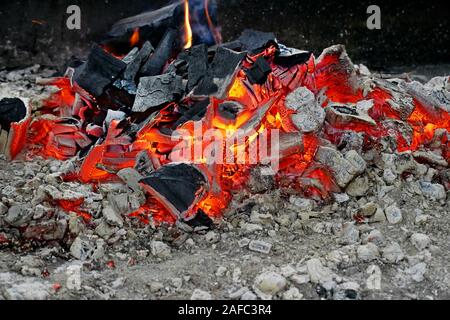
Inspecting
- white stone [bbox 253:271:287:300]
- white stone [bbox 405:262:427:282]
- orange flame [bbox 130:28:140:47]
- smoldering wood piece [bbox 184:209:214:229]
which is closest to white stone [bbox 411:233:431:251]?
white stone [bbox 405:262:427:282]

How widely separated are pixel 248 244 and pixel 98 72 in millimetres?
1506

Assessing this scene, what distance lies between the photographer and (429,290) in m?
2.50

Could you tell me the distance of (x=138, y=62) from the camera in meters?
3.65

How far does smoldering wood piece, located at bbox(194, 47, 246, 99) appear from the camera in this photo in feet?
10.6

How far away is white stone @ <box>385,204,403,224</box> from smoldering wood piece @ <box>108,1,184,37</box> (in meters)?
1.88

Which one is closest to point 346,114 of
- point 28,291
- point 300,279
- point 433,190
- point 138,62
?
point 433,190

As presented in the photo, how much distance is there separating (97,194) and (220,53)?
1.05 metres

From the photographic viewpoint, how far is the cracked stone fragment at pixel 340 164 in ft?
10.2

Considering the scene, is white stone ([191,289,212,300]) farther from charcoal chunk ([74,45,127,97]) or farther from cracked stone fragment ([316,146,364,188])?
charcoal chunk ([74,45,127,97])

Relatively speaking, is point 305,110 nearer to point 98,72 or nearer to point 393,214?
point 393,214

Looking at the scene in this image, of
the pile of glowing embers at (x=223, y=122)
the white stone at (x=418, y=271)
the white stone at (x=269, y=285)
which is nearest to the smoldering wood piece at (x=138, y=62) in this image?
the pile of glowing embers at (x=223, y=122)

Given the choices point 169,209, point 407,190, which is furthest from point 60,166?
point 407,190

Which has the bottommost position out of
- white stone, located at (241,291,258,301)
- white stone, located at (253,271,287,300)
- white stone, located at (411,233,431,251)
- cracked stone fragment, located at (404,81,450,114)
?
white stone, located at (241,291,258,301)

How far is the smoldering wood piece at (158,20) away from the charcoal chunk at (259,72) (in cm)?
86
